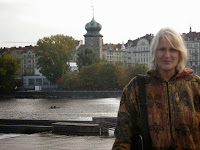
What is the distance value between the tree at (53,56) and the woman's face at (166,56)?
78516 millimetres

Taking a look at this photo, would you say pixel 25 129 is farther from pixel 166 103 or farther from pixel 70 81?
pixel 70 81

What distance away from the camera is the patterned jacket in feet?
8.91

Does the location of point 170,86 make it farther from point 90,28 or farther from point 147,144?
point 90,28

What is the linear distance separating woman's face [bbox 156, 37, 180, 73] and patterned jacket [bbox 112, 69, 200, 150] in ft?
0.23

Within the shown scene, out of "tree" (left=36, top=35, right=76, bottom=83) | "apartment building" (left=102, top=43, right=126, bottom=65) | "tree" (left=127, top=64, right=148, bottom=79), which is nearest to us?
"tree" (left=127, top=64, right=148, bottom=79)

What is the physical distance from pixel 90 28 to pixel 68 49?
29608 mm

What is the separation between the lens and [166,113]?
9.00 ft

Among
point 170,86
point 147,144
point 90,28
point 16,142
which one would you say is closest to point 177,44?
point 170,86

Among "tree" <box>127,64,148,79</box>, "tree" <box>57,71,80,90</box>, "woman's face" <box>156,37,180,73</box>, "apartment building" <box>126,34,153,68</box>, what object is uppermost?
"apartment building" <box>126,34,153,68</box>

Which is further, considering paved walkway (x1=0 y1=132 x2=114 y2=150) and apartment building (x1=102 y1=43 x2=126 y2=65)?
apartment building (x1=102 y1=43 x2=126 y2=65)

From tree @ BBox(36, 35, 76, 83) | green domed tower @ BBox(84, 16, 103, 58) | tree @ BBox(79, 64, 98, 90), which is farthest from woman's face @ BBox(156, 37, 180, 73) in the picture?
green domed tower @ BBox(84, 16, 103, 58)

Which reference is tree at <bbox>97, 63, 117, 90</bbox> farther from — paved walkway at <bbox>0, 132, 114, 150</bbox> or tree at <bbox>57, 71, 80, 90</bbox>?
paved walkway at <bbox>0, 132, 114, 150</bbox>

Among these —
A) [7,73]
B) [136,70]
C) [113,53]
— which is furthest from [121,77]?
[113,53]

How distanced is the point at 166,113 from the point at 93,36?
11064 centimetres
